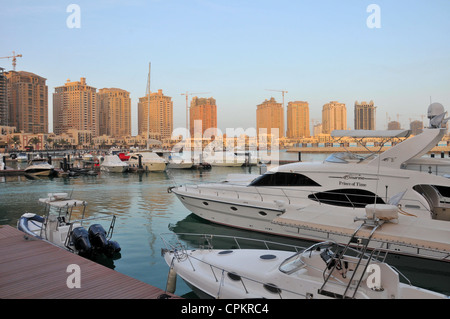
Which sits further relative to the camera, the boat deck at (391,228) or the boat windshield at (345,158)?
the boat windshield at (345,158)

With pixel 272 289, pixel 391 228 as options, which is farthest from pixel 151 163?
pixel 391 228

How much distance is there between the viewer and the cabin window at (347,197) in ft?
38.1

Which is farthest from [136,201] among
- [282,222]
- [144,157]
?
[144,157]

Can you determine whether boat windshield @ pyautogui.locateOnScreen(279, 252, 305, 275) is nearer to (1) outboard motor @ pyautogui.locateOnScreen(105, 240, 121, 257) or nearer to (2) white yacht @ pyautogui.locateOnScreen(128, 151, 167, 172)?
(1) outboard motor @ pyautogui.locateOnScreen(105, 240, 121, 257)

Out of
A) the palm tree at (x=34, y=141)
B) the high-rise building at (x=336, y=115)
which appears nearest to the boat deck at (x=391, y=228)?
the palm tree at (x=34, y=141)

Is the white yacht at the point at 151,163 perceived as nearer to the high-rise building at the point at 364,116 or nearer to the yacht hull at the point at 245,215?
the yacht hull at the point at 245,215

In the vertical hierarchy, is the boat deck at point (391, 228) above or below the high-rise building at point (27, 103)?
below

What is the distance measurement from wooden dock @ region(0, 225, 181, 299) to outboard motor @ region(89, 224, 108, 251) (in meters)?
1.25

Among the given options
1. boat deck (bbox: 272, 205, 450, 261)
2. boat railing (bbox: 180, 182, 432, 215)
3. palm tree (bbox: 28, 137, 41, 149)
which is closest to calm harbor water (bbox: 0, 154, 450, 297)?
boat railing (bbox: 180, 182, 432, 215)

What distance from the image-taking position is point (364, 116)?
174 meters

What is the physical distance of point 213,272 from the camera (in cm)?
663

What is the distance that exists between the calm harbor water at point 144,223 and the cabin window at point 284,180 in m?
1.95

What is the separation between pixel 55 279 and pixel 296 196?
322 inches
